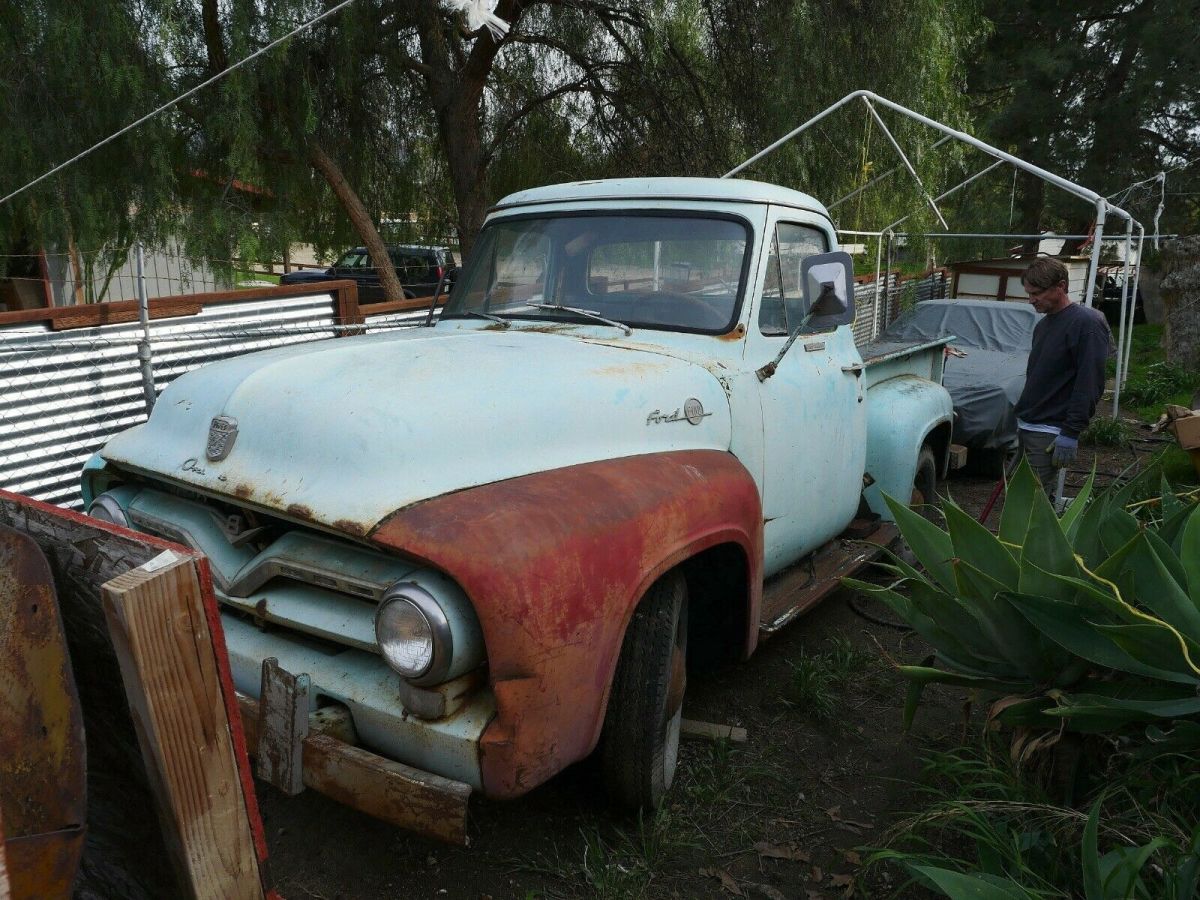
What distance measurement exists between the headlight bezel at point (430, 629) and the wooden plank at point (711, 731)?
1557mm

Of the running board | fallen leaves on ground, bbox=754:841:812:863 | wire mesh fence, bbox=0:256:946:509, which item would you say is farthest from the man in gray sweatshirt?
wire mesh fence, bbox=0:256:946:509

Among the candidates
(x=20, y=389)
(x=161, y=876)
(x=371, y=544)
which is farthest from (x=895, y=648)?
(x=20, y=389)

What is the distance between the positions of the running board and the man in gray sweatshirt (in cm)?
103

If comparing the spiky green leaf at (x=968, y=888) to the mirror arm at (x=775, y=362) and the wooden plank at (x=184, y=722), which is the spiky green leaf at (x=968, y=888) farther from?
the mirror arm at (x=775, y=362)

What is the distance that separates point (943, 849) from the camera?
2818 mm

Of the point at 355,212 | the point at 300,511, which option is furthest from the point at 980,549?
the point at 355,212

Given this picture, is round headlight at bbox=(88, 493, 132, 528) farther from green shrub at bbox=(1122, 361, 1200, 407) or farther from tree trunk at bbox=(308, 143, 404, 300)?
green shrub at bbox=(1122, 361, 1200, 407)

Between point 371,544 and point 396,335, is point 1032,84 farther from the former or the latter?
point 371,544

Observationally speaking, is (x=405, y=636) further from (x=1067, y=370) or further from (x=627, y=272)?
(x=1067, y=370)

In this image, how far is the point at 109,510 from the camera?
9.48ft

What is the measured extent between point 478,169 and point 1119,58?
11022mm

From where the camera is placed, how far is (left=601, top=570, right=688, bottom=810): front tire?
2682mm

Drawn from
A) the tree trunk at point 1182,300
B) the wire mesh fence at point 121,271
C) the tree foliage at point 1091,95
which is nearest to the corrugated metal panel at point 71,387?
the wire mesh fence at point 121,271

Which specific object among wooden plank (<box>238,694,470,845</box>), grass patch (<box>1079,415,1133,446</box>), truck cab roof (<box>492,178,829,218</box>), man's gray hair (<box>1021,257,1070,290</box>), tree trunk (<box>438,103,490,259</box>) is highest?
tree trunk (<box>438,103,490,259</box>)
